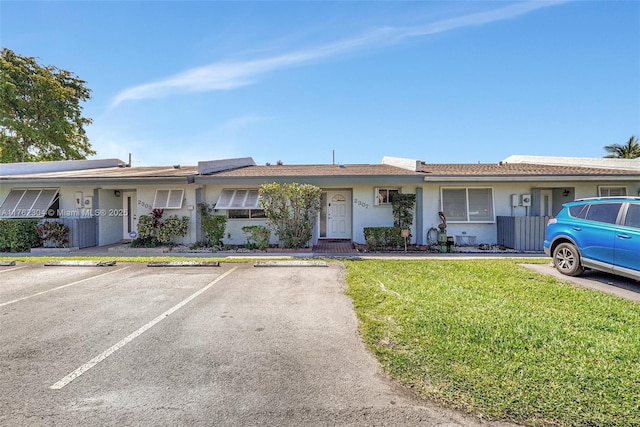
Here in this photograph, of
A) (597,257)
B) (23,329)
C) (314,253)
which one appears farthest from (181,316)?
(597,257)

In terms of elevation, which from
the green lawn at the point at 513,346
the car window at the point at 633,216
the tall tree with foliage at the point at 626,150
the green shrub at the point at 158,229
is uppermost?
the tall tree with foliage at the point at 626,150

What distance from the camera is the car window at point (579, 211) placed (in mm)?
6731

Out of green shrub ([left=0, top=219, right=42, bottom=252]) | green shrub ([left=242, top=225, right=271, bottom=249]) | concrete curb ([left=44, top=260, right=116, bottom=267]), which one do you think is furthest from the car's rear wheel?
green shrub ([left=0, top=219, right=42, bottom=252])

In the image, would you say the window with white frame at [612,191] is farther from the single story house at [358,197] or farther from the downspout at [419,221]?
the downspout at [419,221]

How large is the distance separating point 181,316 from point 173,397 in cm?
228

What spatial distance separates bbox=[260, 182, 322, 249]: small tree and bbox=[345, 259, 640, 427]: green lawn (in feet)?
17.9

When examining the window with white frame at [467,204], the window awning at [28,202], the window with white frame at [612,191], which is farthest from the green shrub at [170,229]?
the window with white frame at [612,191]

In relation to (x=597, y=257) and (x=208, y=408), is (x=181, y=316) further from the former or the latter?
(x=597, y=257)

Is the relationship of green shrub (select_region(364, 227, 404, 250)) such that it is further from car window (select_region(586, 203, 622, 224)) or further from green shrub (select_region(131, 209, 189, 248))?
green shrub (select_region(131, 209, 189, 248))

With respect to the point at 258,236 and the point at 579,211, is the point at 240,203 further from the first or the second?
the point at 579,211

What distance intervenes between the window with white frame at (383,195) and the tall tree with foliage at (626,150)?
30.1m

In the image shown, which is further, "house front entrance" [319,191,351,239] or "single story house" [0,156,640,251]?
"house front entrance" [319,191,351,239]

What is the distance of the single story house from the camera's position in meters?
11.8

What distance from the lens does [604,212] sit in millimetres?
6336
